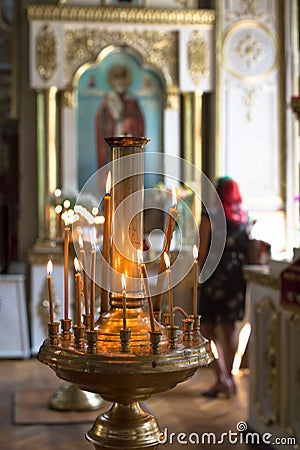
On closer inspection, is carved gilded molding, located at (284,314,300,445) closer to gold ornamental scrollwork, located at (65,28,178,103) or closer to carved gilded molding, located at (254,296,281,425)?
carved gilded molding, located at (254,296,281,425)

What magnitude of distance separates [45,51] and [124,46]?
721 mm

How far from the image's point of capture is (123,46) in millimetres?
7258

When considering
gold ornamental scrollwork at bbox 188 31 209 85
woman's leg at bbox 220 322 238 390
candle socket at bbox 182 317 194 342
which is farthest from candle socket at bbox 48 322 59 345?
gold ornamental scrollwork at bbox 188 31 209 85

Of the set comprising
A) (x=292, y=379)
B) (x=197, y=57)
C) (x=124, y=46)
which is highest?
(x=124, y=46)

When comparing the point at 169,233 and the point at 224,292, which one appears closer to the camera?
the point at 169,233

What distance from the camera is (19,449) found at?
4152 millimetres

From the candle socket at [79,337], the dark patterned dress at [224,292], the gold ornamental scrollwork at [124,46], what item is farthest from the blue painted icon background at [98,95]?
the candle socket at [79,337]

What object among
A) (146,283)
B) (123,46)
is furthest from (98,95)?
(146,283)

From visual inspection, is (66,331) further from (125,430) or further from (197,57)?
(197,57)

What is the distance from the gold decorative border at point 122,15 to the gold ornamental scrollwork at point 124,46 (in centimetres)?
10

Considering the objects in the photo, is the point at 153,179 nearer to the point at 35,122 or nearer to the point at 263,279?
the point at 35,122

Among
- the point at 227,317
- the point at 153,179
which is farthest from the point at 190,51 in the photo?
the point at 227,317

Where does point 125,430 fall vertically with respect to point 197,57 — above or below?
below

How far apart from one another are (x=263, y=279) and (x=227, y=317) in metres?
1.30
